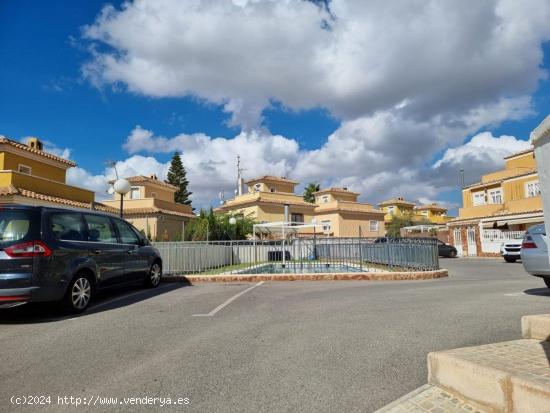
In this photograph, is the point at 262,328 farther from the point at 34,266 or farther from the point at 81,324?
the point at 34,266

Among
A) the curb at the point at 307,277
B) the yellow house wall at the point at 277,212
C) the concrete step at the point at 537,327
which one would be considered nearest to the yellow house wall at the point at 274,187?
the yellow house wall at the point at 277,212

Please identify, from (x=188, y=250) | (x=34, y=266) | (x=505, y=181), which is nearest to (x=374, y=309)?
(x=34, y=266)

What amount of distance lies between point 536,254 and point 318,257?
720cm

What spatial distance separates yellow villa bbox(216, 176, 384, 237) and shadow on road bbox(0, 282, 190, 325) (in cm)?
3021

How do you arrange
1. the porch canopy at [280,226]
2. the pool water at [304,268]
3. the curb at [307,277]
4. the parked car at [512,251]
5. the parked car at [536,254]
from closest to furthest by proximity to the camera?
the parked car at [536,254]
the curb at [307,277]
the pool water at [304,268]
the parked car at [512,251]
the porch canopy at [280,226]

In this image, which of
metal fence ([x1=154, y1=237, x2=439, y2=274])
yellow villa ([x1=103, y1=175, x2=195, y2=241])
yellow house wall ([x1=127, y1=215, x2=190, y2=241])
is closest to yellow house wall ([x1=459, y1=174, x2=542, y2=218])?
metal fence ([x1=154, y1=237, x2=439, y2=274])

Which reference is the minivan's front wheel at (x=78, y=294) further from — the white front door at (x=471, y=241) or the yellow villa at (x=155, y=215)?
the white front door at (x=471, y=241)

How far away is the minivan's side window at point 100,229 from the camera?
7.50 metres

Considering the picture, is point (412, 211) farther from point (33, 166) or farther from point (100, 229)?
point (100, 229)

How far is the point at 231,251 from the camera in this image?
44.4ft

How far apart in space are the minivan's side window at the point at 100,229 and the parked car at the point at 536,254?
8.63 metres

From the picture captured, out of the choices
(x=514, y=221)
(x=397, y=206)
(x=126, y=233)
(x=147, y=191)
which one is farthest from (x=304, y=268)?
(x=397, y=206)

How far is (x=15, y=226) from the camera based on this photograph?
608 cm

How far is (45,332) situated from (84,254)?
1.74 metres
